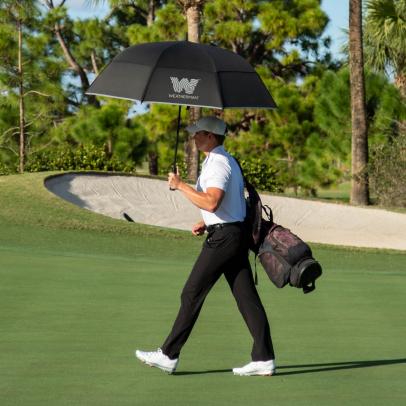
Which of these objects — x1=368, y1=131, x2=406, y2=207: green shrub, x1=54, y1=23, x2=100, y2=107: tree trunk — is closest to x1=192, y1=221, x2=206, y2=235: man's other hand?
x1=368, y1=131, x2=406, y2=207: green shrub

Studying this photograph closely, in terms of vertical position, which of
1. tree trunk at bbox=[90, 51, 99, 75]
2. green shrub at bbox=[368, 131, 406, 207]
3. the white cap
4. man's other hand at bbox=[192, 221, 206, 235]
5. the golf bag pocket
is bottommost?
green shrub at bbox=[368, 131, 406, 207]

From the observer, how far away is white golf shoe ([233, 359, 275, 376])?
7.62 m

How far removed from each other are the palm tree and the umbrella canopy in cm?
3010

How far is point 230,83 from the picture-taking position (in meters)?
8.60

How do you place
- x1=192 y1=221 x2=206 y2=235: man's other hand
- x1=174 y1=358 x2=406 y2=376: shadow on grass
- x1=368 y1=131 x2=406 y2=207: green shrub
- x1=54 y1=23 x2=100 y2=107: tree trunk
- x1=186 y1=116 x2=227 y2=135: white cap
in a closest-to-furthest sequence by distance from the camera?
x1=186 y1=116 x2=227 y2=135: white cap
x1=174 y1=358 x2=406 y2=376: shadow on grass
x1=192 y1=221 x2=206 y2=235: man's other hand
x1=368 y1=131 x2=406 y2=207: green shrub
x1=54 y1=23 x2=100 y2=107: tree trunk

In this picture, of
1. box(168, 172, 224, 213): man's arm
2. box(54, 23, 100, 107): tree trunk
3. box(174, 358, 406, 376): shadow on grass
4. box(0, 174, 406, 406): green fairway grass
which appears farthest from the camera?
box(54, 23, 100, 107): tree trunk

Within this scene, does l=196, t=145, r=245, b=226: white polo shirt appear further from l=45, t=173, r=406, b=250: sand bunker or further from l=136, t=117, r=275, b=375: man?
l=45, t=173, r=406, b=250: sand bunker

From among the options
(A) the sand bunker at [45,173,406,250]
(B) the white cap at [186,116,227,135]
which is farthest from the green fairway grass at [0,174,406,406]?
(A) the sand bunker at [45,173,406,250]

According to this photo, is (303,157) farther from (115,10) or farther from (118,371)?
(118,371)

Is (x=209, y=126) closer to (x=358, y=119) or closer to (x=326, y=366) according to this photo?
(x=326, y=366)

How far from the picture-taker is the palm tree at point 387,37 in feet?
125

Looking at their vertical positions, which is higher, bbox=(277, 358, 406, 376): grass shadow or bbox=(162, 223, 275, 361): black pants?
bbox=(162, 223, 275, 361): black pants

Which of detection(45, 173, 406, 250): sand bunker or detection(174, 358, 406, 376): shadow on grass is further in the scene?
detection(45, 173, 406, 250): sand bunker

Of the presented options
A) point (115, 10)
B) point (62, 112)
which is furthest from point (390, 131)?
point (115, 10)
